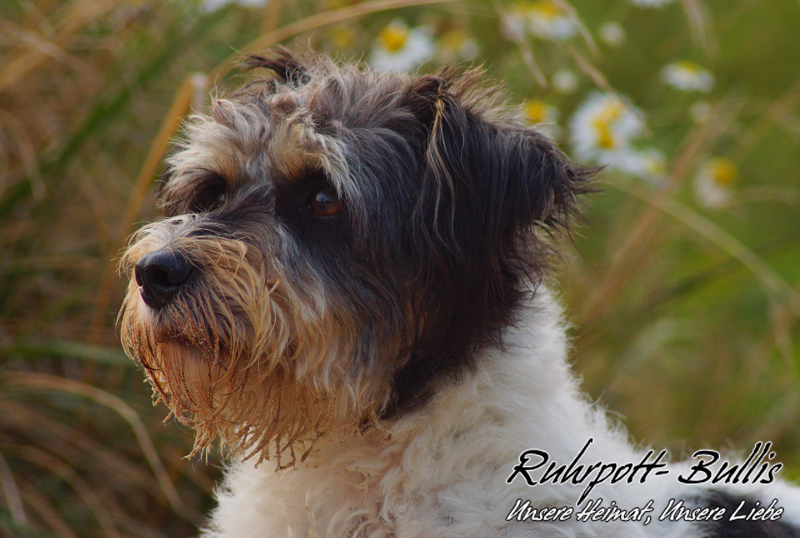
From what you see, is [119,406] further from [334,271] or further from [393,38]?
[393,38]

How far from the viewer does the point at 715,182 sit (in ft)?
20.2

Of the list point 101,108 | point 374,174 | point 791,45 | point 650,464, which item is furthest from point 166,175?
point 791,45

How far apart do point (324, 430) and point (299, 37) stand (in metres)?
3.23

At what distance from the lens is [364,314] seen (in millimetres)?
2564

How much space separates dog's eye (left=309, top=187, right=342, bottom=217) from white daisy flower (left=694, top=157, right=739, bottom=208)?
4258 millimetres

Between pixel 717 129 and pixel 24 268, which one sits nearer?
pixel 24 268

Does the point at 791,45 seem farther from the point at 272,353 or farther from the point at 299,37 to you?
the point at 272,353

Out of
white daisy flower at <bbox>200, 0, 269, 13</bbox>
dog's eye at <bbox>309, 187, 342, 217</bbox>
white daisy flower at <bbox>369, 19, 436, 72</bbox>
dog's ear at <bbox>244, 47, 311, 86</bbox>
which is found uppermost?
white daisy flower at <bbox>369, 19, 436, 72</bbox>

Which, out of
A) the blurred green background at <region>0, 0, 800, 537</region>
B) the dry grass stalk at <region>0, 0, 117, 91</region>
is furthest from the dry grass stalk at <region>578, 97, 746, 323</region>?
the dry grass stalk at <region>0, 0, 117, 91</region>

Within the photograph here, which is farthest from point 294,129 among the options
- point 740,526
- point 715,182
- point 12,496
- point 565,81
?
point 715,182

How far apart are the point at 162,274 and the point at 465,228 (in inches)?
38.2

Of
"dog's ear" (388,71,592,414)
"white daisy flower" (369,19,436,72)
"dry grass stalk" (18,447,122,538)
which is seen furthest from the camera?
"white daisy flower" (369,19,436,72)

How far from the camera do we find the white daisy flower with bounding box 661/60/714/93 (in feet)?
18.2

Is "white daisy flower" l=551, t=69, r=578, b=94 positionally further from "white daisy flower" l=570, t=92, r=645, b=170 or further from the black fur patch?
the black fur patch
